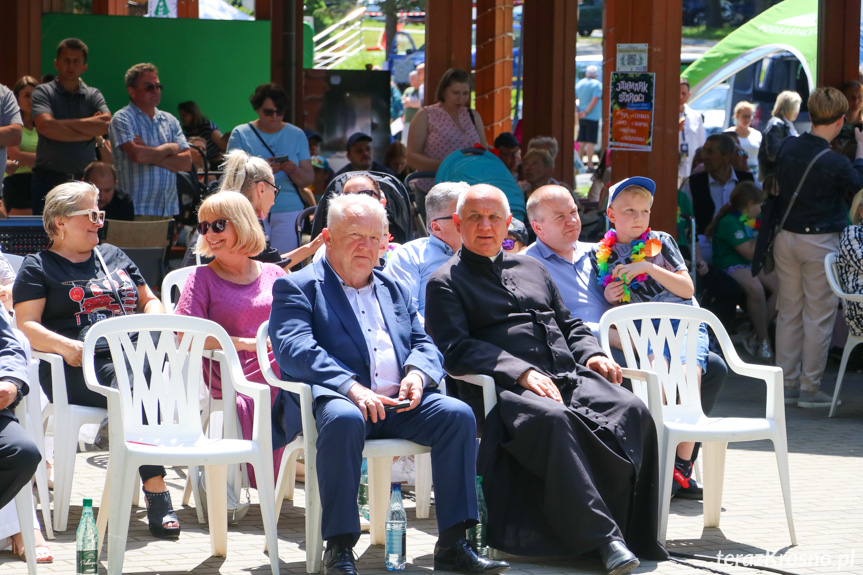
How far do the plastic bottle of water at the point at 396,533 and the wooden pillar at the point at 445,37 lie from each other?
21.7 feet

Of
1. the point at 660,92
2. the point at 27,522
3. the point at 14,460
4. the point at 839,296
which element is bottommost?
the point at 27,522

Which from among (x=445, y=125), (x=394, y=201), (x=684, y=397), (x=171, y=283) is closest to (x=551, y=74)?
(x=445, y=125)

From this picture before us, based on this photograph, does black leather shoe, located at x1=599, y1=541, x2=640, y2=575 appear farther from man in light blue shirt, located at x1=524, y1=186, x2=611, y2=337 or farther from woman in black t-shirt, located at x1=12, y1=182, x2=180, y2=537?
woman in black t-shirt, located at x1=12, y1=182, x2=180, y2=537

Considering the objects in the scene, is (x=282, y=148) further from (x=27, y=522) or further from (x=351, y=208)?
(x=27, y=522)

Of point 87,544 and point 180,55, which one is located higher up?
point 180,55

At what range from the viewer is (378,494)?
14.9 ft

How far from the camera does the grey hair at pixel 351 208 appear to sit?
4480 mm

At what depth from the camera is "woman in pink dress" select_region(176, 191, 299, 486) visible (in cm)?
498

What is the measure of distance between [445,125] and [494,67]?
472 centimetres

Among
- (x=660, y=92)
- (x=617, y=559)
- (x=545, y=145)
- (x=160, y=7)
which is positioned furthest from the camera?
(x=160, y=7)

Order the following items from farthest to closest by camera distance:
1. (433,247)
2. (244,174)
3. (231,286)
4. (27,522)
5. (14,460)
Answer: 1. (244,174)
2. (433,247)
3. (231,286)
4. (27,522)
5. (14,460)

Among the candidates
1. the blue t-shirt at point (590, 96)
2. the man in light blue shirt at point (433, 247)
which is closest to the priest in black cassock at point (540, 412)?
the man in light blue shirt at point (433, 247)

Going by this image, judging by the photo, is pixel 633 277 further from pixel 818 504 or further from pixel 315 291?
pixel 315 291

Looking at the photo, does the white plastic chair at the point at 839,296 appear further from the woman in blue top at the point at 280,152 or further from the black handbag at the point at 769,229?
the woman in blue top at the point at 280,152
